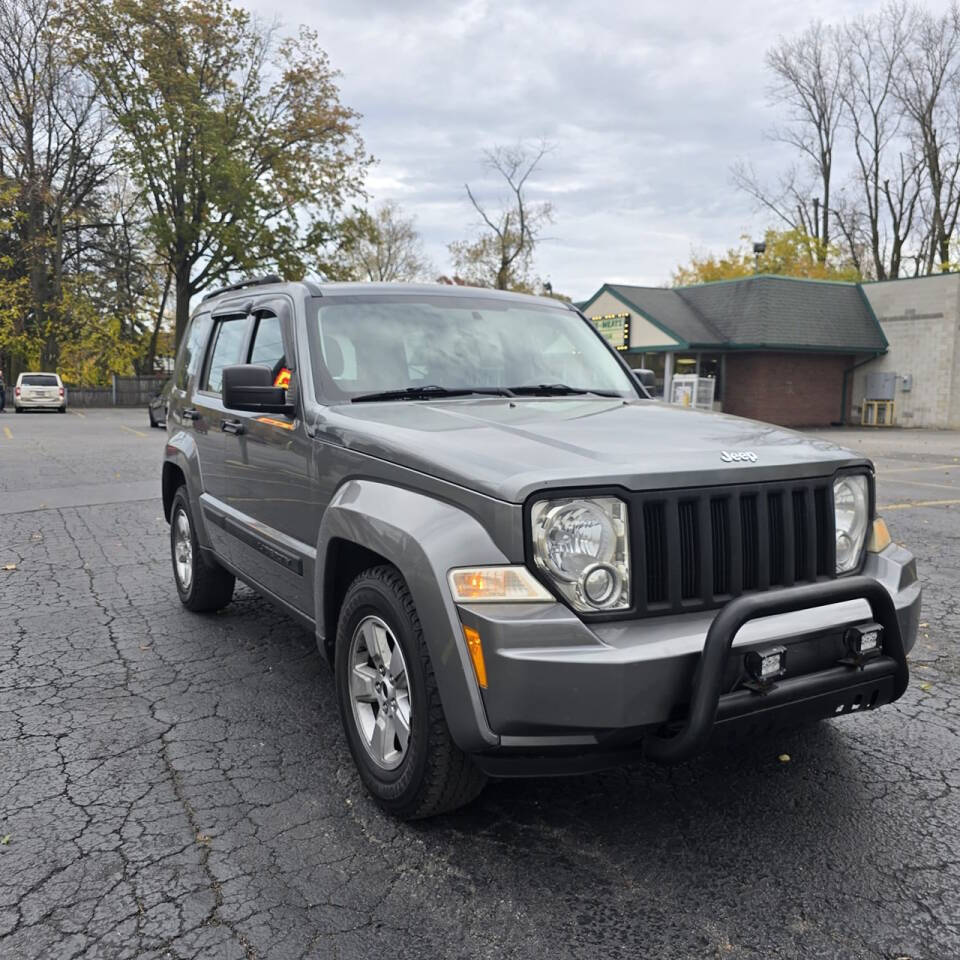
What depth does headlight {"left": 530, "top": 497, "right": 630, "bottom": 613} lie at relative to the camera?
2.56m

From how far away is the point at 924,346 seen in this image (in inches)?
1254

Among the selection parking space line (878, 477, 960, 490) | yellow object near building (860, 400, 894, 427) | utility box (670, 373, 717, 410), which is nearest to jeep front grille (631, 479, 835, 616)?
parking space line (878, 477, 960, 490)

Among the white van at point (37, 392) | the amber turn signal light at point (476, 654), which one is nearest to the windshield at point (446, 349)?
the amber turn signal light at point (476, 654)

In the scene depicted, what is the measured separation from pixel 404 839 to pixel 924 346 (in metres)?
33.5

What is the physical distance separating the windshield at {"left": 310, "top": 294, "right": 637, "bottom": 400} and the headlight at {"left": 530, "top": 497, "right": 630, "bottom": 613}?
56.4 inches

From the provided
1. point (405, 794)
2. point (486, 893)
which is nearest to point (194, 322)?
point (405, 794)

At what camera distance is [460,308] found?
4379 millimetres

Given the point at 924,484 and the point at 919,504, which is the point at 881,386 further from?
the point at 919,504

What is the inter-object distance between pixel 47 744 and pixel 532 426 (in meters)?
2.40

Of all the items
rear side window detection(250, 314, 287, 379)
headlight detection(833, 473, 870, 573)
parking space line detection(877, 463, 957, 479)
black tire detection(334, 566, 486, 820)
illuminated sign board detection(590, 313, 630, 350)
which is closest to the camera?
black tire detection(334, 566, 486, 820)

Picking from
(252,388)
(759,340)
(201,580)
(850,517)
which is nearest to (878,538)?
(850,517)

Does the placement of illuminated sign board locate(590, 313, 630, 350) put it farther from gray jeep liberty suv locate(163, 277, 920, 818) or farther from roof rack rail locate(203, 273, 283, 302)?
gray jeep liberty suv locate(163, 277, 920, 818)

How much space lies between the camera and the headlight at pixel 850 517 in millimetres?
3107

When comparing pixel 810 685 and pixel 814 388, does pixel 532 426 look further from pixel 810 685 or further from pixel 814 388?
pixel 814 388
